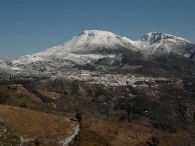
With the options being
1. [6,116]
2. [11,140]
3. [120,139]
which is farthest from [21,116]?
[120,139]

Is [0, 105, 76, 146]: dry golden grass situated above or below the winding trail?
above

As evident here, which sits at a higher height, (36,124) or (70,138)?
(36,124)

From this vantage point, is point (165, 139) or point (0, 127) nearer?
point (0, 127)

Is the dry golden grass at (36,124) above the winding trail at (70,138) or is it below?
above

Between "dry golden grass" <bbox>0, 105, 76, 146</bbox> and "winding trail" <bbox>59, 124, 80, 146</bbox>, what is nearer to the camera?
"winding trail" <bbox>59, 124, 80, 146</bbox>

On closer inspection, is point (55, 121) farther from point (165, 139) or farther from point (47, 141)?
point (165, 139)

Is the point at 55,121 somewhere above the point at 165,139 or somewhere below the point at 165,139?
above

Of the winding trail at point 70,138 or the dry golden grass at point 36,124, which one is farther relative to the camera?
the dry golden grass at point 36,124

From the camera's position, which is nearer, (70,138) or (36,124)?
(70,138)
